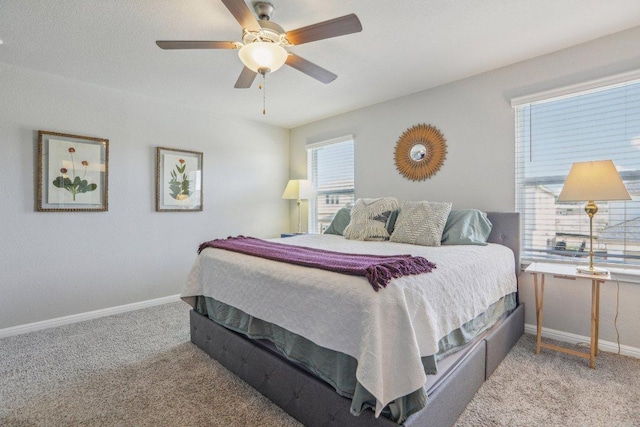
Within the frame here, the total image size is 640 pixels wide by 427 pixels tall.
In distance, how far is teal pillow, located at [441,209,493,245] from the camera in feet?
8.22

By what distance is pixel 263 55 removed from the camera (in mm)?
1809

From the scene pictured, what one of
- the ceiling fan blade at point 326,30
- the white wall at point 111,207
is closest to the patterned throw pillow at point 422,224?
the ceiling fan blade at point 326,30

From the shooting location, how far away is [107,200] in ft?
10.5

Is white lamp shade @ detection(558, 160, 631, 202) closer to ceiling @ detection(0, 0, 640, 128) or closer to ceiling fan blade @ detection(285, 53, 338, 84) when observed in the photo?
ceiling @ detection(0, 0, 640, 128)

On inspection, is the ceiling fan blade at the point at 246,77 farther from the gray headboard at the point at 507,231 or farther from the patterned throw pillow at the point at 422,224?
the gray headboard at the point at 507,231

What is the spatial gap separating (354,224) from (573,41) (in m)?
2.31

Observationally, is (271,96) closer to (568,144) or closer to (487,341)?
(568,144)

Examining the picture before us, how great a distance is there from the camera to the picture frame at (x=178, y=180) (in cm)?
356

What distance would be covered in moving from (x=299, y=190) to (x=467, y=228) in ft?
7.48

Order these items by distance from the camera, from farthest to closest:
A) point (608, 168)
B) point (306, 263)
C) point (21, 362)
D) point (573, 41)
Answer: point (573, 41), point (21, 362), point (608, 168), point (306, 263)

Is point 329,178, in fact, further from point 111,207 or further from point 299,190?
point 111,207

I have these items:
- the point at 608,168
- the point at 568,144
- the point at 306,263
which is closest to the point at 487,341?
the point at 306,263

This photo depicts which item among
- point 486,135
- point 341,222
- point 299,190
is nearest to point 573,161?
point 486,135

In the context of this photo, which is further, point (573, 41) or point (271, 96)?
point (271, 96)
